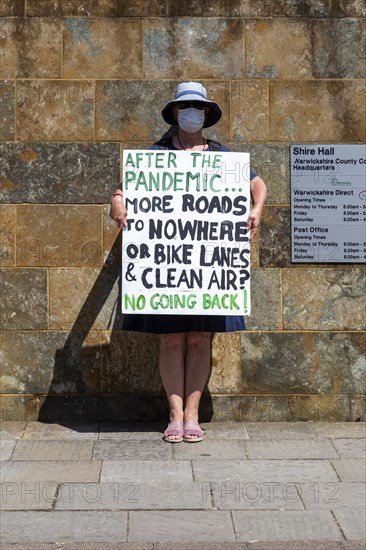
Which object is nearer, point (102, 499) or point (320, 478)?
point (102, 499)

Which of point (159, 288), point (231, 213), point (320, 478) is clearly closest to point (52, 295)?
point (159, 288)

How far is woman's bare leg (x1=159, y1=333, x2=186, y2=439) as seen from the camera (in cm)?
657

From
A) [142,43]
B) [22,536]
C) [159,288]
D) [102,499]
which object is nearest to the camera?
[22,536]

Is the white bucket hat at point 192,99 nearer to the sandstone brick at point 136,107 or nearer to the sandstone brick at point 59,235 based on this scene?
the sandstone brick at point 136,107

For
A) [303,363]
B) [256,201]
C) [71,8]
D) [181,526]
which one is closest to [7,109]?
[71,8]

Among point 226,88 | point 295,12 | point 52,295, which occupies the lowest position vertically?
point 52,295

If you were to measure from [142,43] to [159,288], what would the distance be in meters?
1.80

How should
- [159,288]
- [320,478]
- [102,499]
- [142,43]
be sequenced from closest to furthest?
[102,499] < [320,478] < [159,288] < [142,43]

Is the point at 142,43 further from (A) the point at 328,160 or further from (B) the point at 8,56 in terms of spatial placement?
(A) the point at 328,160

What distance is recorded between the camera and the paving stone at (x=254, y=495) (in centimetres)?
525

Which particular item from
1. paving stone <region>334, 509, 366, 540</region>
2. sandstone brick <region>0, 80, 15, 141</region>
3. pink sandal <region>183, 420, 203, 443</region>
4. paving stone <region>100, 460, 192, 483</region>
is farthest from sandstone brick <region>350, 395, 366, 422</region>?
sandstone brick <region>0, 80, 15, 141</region>

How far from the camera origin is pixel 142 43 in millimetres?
6977

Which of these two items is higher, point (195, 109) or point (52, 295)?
point (195, 109)

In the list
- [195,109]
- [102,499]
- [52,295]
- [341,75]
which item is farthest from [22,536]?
[341,75]
